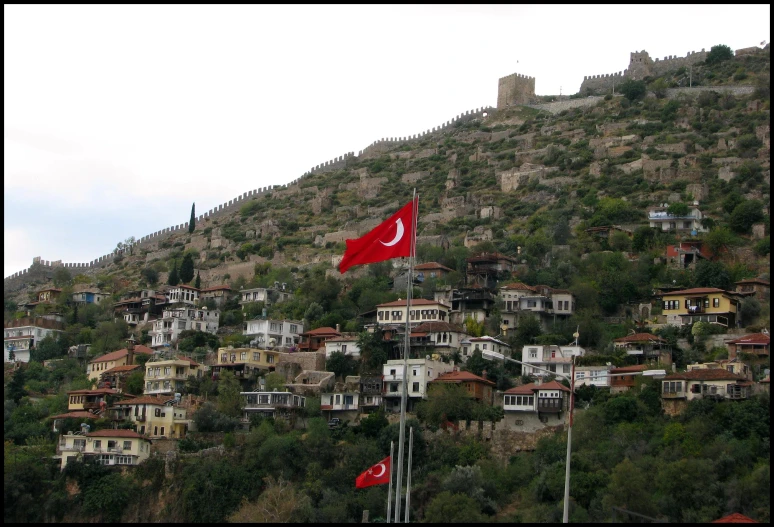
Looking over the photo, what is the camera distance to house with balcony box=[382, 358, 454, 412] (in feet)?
193

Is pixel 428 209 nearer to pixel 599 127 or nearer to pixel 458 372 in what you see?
pixel 599 127

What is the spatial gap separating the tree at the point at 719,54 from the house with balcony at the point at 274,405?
66.2m

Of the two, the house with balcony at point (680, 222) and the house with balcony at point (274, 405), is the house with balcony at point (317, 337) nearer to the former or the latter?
the house with balcony at point (274, 405)

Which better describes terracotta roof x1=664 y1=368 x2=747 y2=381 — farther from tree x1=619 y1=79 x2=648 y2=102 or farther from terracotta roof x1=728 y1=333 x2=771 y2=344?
tree x1=619 y1=79 x2=648 y2=102

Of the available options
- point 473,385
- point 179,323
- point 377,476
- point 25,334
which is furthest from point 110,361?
point 377,476

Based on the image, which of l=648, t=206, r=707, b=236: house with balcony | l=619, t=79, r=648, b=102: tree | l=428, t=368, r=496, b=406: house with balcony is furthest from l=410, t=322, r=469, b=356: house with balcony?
l=619, t=79, r=648, b=102: tree

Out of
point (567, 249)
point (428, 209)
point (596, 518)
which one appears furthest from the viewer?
point (428, 209)

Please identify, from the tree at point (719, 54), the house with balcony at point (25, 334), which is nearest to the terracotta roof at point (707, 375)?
the house with balcony at point (25, 334)

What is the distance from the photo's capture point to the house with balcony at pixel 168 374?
6488 cm

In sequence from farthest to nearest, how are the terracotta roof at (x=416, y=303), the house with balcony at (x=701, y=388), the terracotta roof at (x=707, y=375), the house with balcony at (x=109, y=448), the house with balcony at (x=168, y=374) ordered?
the terracotta roof at (x=416, y=303) < the house with balcony at (x=168, y=374) < the house with balcony at (x=109, y=448) < the terracotta roof at (x=707, y=375) < the house with balcony at (x=701, y=388)

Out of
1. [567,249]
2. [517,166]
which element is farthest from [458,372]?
[517,166]

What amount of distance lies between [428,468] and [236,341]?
67.4ft

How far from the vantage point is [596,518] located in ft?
147

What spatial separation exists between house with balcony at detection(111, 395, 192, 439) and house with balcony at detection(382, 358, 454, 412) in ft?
30.4
